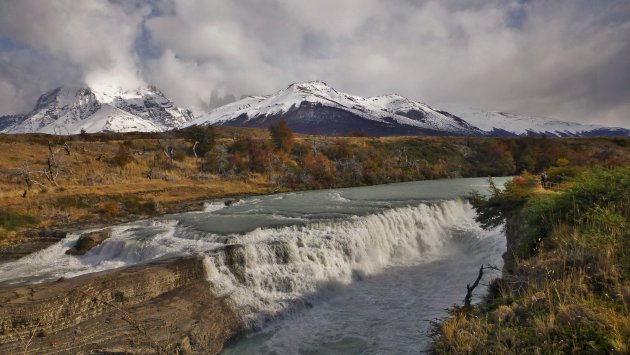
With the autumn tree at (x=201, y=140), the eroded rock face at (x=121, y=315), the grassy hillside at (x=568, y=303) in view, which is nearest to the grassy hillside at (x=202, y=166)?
the autumn tree at (x=201, y=140)


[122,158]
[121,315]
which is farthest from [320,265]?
[122,158]

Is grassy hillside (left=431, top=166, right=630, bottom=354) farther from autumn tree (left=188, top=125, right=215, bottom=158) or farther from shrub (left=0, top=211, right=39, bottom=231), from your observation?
autumn tree (left=188, top=125, right=215, bottom=158)

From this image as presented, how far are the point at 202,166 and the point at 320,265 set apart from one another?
1691 inches

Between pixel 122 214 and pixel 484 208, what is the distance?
1221 inches

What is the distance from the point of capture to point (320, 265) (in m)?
19.2

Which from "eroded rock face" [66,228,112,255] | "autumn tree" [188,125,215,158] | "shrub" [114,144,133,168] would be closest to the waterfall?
"eroded rock face" [66,228,112,255]

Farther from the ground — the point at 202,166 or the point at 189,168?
the point at 202,166

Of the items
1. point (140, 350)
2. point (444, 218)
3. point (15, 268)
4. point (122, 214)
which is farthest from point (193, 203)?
point (140, 350)

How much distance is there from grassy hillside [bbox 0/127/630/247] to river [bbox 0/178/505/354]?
954cm

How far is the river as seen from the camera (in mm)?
13938

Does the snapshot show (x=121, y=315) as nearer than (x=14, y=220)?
Yes

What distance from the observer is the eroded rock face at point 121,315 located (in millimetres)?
10992

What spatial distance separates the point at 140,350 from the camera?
35.2 feet

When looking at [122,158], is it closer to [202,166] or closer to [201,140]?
[202,166]
